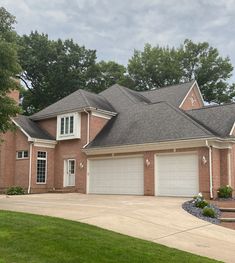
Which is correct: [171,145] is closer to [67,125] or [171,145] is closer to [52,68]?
[67,125]

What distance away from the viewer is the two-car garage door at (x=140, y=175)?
21516 millimetres

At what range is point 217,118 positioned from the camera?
23.8 meters

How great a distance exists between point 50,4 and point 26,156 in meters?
15.3

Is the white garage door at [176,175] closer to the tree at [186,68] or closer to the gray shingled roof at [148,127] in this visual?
the gray shingled roof at [148,127]

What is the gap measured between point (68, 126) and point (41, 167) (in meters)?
3.55

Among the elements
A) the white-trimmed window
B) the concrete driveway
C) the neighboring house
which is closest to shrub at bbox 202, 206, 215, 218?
the concrete driveway

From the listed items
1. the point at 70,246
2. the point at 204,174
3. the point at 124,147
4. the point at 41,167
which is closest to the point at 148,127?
the point at 124,147

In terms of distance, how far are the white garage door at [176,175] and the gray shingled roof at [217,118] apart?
7.98 ft

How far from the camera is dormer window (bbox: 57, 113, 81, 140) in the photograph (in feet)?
90.4

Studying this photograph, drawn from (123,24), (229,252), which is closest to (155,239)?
(229,252)

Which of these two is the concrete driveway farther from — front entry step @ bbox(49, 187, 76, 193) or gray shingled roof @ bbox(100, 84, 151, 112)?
gray shingled roof @ bbox(100, 84, 151, 112)

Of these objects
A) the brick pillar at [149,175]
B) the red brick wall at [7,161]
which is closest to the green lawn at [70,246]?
the brick pillar at [149,175]

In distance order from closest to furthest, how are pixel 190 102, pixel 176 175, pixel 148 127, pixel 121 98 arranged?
pixel 176 175 → pixel 148 127 → pixel 121 98 → pixel 190 102

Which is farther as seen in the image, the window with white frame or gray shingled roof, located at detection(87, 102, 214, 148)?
the window with white frame
